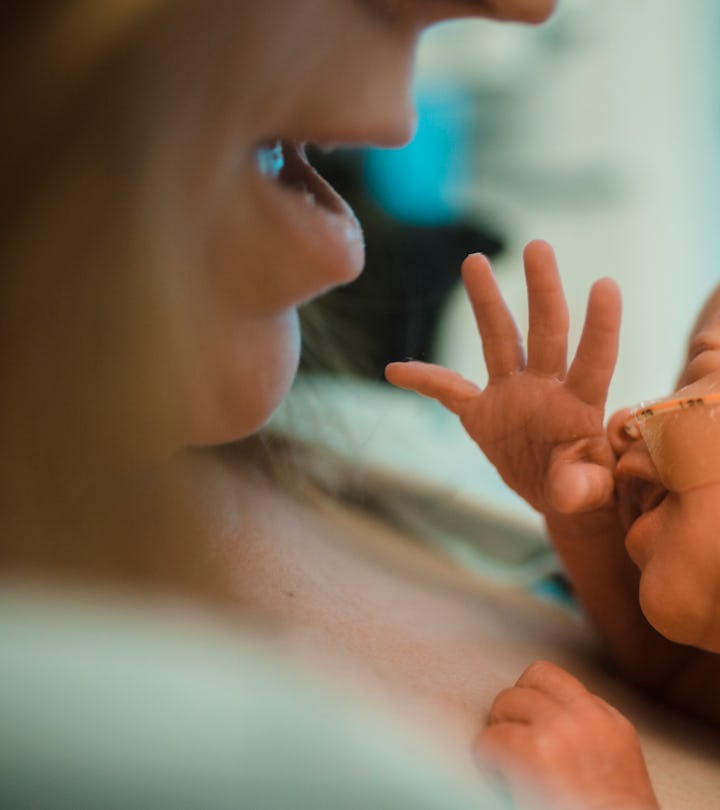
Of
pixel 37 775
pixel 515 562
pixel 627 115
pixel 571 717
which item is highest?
pixel 627 115

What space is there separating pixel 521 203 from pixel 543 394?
5.0 inches

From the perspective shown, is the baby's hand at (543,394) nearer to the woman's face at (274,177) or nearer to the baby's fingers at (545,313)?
the baby's fingers at (545,313)

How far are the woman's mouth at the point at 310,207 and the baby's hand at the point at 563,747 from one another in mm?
211

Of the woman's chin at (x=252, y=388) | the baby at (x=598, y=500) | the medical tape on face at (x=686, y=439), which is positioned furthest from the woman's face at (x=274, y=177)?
the medical tape on face at (x=686, y=439)

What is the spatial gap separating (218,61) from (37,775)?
224 millimetres

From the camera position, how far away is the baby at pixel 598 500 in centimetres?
41

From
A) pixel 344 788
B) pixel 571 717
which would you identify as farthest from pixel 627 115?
pixel 344 788

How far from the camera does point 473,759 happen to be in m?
0.37

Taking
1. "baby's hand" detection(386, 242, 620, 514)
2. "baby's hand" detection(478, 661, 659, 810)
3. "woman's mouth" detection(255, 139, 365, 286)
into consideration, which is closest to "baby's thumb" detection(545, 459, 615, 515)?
"baby's hand" detection(386, 242, 620, 514)

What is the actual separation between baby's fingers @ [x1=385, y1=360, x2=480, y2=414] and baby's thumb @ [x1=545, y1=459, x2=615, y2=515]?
7 centimetres

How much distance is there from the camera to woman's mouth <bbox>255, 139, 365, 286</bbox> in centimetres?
33

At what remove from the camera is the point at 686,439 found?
483 mm

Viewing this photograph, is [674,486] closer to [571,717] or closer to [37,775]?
[571,717]

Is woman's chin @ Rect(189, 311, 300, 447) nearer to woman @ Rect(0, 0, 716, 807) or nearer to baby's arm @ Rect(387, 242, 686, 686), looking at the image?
woman @ Rect(0, 0, 716, 807)
